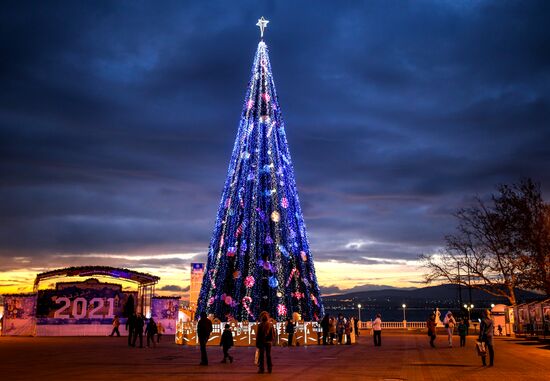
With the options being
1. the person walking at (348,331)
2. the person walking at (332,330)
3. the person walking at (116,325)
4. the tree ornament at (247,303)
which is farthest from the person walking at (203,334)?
the person walking at (116,325)

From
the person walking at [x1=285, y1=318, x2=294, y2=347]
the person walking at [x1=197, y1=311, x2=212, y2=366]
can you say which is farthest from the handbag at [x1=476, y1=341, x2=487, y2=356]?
the person walking at [x1=285, y1=318, x2=294, y2=347]

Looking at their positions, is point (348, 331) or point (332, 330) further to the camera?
point (348, 331)

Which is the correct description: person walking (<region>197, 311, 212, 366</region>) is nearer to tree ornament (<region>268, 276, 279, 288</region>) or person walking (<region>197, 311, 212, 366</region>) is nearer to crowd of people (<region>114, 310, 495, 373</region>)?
crowd of people (<region>114, 310, 495, 373</region>)

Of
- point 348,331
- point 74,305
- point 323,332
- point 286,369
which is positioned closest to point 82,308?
point 74,305

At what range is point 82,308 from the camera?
3922 centimetres

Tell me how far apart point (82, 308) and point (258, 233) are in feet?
59.8

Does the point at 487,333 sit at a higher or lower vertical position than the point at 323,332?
higher

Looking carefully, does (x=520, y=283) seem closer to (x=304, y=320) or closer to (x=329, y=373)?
(x=304, y=320)

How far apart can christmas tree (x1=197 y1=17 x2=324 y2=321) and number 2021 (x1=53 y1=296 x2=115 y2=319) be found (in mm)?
13505

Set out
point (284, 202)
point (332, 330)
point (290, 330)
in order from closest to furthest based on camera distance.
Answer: point (290, 330), point (284, 202), point (332, 330)

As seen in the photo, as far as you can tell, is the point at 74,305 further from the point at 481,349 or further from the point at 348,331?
the point at 481,349

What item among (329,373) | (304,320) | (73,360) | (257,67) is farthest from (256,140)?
(329,373)

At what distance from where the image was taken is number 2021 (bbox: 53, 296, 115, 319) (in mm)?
38812

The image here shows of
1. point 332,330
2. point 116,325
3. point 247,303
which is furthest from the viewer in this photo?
point 116,325
